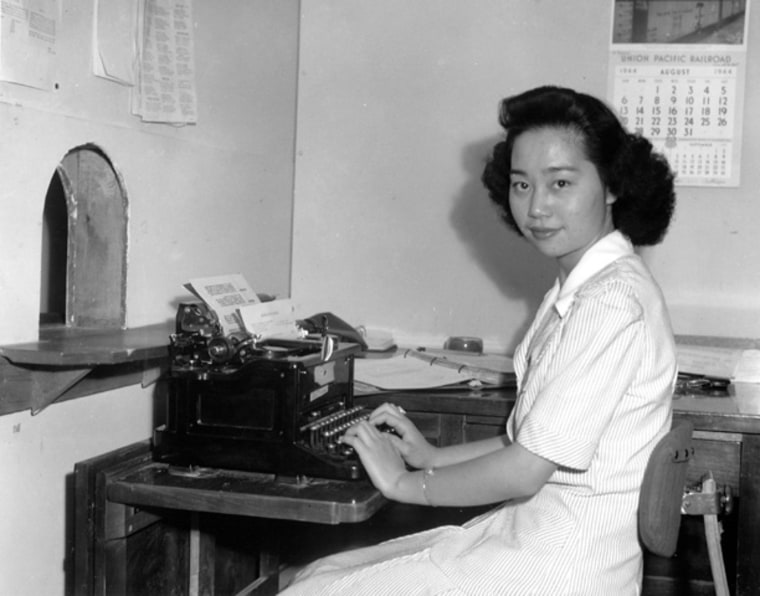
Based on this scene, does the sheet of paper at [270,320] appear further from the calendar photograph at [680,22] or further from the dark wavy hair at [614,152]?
the calendar photograph at [680,22]

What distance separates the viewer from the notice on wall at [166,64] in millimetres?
2209

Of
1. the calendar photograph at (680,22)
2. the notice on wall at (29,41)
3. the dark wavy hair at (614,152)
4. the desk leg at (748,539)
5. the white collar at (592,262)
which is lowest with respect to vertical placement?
the desk leg at (748,539)

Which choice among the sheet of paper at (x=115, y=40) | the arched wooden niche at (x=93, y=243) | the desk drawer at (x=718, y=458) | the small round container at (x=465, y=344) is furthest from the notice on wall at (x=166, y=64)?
the desk drawer at (x=718, y=458)

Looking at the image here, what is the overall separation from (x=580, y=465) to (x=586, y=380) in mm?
134

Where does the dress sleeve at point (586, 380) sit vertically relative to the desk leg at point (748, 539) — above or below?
above

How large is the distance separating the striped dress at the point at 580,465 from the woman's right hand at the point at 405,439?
0.81 ft

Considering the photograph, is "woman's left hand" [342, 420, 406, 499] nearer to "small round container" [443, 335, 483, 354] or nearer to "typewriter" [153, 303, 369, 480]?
"typewriter" [153, 303, 369, 480]

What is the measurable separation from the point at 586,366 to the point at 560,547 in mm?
306

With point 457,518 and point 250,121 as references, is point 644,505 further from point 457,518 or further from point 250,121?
point 250,121

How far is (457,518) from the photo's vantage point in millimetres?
2822

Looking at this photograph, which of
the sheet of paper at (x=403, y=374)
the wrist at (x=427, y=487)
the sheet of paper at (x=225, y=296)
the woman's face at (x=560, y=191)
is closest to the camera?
the wrist at (x=427, y=487)

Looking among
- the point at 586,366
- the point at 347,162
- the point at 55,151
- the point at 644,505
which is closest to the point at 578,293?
the point at 586,366

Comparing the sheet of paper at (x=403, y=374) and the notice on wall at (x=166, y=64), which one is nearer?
the notice on wall at (x=166, y=64)

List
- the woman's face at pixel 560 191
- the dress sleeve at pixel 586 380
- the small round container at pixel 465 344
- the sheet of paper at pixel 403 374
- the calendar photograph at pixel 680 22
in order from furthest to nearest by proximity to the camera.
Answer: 1. the small round container at pixel 465 344
2. the calendar photograph at pixel 680 22
3. the sheet of paper at pixel 403 374
4. the woman's face at pixel 560 191
5. the dress sleeve at pixel 586 380
